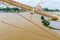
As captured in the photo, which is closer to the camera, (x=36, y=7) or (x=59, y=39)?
(x=36, y=7)

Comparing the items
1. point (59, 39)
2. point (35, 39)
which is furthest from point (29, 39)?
point (59, 39)

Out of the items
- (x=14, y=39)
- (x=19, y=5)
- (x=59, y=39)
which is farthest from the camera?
(x=14, y=39)

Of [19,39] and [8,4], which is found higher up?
[8,4]

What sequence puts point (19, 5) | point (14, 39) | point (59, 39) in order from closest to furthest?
point (19, 5)
point (59, 39)
point (14, 39)

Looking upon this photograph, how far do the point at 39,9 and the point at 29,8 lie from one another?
0.12 meters

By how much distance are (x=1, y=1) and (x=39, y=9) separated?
416 mm

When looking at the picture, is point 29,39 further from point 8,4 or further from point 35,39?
point 8,4

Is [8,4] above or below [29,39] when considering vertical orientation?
above

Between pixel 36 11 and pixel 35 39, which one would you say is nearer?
pixel 36 11

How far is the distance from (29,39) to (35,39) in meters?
0.16

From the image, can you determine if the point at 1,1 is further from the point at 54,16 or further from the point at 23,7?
the point at 54,16

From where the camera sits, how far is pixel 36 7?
109 inches

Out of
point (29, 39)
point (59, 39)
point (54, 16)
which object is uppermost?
point (54, 16)

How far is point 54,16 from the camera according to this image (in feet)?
9.15
